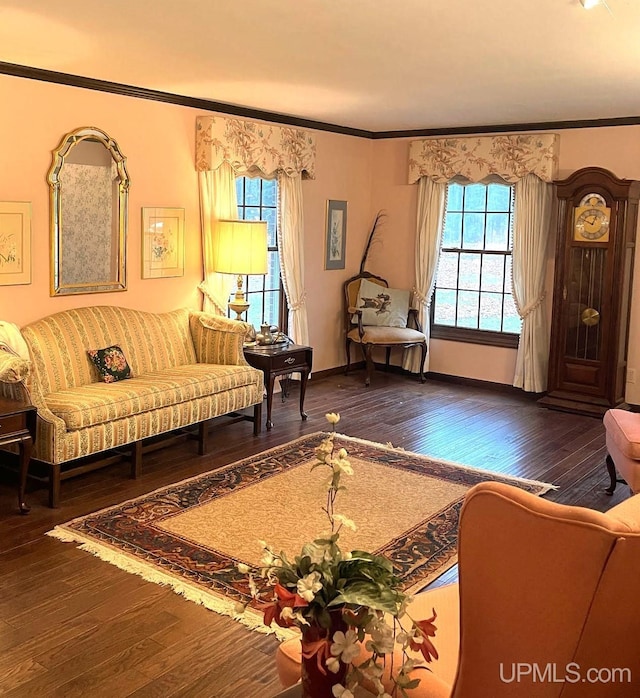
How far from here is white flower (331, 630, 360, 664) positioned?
1.29 metres

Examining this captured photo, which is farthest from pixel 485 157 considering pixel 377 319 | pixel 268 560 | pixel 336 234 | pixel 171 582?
pixel 268 560

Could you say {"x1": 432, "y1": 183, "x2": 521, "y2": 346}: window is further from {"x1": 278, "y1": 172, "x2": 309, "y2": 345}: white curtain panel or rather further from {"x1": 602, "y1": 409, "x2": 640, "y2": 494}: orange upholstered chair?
{"x1": 602, "y1": 409, "x2": 640, "y2": 494}: orange upholstered chair

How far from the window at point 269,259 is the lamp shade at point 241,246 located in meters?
0.65

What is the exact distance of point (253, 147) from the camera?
6.16 meters

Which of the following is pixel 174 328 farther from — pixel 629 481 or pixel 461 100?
pixel 629 481

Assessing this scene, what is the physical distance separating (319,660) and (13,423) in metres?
2.97

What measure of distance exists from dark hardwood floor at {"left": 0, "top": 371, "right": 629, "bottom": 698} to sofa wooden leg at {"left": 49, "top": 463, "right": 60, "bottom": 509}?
0.06 m

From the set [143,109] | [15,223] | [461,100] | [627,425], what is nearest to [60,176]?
[15,223]

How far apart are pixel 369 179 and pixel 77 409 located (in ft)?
15.0

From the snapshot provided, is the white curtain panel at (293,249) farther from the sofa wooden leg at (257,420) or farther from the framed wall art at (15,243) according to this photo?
the framed wall art at (15,243)

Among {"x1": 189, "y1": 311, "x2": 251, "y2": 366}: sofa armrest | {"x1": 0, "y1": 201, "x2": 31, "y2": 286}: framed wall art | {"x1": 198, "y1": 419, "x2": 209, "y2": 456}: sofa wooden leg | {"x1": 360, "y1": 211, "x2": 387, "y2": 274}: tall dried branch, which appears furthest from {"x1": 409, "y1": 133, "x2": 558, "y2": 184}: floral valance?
{"x1": 0, "y1": 201, "x2": 31, "y2": 286}: framed wall art

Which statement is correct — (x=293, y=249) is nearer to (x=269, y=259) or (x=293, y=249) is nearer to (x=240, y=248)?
(x=269, y=259)

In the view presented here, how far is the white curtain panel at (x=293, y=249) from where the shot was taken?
667 centimetres

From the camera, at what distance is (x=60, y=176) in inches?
195
